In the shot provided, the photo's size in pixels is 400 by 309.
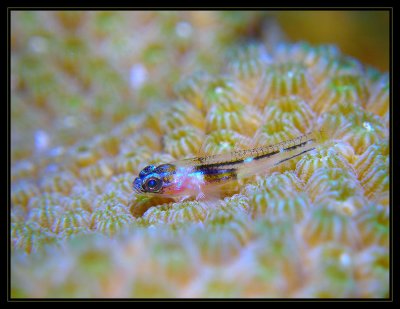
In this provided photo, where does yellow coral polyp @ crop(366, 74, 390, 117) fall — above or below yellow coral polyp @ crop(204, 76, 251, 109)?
below

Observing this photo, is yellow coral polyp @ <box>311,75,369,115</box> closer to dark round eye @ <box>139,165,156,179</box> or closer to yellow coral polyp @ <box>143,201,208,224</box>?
yellow coral polyp @ <box>143,201,208,224</box>

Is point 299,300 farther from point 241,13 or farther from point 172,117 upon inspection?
point 241,13

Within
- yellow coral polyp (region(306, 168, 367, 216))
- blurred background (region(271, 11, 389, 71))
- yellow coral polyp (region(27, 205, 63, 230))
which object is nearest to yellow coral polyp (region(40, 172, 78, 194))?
yellow coral polyp (region(27, 205, 63, 230))

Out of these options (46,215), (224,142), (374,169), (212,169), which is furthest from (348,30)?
(46,215)

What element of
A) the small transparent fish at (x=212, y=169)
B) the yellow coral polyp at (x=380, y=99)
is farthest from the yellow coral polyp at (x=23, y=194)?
the yellow coral polyp at (x=380, y=99)

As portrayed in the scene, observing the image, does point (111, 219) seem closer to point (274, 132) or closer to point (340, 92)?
point (274, 132)

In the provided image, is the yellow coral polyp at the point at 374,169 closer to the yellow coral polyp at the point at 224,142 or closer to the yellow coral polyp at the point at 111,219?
the yellow coral polyp at the point at 224,142
